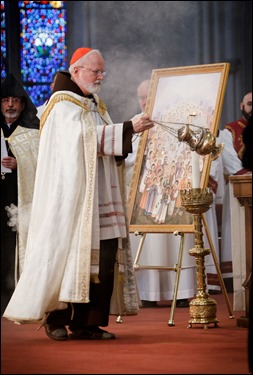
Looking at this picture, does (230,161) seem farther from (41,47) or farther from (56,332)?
(56,332)

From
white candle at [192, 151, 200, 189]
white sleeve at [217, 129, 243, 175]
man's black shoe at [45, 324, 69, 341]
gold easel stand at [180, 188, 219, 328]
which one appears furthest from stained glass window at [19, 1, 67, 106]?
man's black shoe at [45, 324, 69, 341]

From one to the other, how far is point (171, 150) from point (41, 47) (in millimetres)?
5510

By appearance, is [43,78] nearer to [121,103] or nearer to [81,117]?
[121,103]

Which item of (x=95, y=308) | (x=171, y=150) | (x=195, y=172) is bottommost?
(x=95, y=308)

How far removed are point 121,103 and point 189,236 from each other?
1.68 metres

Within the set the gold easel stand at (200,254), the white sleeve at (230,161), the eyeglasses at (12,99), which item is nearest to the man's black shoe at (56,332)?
the gold easel stand at (200,254)

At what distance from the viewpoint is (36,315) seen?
7211 mm

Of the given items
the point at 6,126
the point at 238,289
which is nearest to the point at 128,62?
the point at 6,126

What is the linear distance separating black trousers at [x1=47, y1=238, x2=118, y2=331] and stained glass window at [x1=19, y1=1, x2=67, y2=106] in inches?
267

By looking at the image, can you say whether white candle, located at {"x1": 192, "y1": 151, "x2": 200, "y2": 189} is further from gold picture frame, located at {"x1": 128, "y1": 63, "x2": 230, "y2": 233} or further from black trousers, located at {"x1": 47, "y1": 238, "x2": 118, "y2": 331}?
black trousers, located at {"x1": 47, "y1": 238, "x2": 118, "y2": 331}

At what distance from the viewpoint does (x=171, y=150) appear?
910cm

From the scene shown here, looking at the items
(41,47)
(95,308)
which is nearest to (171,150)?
(95,308)

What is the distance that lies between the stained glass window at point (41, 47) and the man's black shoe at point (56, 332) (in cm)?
689

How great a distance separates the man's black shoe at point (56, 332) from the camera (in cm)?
737
